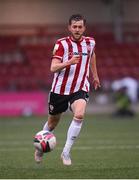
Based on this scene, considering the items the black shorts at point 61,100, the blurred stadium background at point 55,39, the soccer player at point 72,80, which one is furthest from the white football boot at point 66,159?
the blurred stadium background at point 55,39

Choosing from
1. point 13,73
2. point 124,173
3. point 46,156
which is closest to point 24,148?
point 46,156

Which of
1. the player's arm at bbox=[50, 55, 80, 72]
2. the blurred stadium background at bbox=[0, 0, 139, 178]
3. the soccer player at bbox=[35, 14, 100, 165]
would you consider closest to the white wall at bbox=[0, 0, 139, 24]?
the blurred stadium background at bbox=[0, 0, 139, 178]

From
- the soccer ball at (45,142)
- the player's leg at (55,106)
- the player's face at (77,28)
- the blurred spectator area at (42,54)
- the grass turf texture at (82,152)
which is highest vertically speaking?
the player's face at (77,28)

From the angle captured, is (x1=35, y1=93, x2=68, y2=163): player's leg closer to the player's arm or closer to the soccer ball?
the soccer ball

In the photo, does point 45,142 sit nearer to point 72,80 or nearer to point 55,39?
point 72,80

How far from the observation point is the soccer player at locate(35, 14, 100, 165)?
10.1 m

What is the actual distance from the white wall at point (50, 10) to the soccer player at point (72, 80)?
2043 centimetres

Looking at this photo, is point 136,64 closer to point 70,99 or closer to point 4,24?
point 4,24

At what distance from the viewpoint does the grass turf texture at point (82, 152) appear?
9.16 meters

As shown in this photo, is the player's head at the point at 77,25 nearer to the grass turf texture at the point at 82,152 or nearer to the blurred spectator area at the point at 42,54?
the grass turf texture at the point at 82,152

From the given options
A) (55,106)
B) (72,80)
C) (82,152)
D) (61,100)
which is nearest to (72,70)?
(72,80)

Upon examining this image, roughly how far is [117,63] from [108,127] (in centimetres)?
1039

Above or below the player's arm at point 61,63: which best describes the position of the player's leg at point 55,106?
below

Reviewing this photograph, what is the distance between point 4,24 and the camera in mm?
30719
